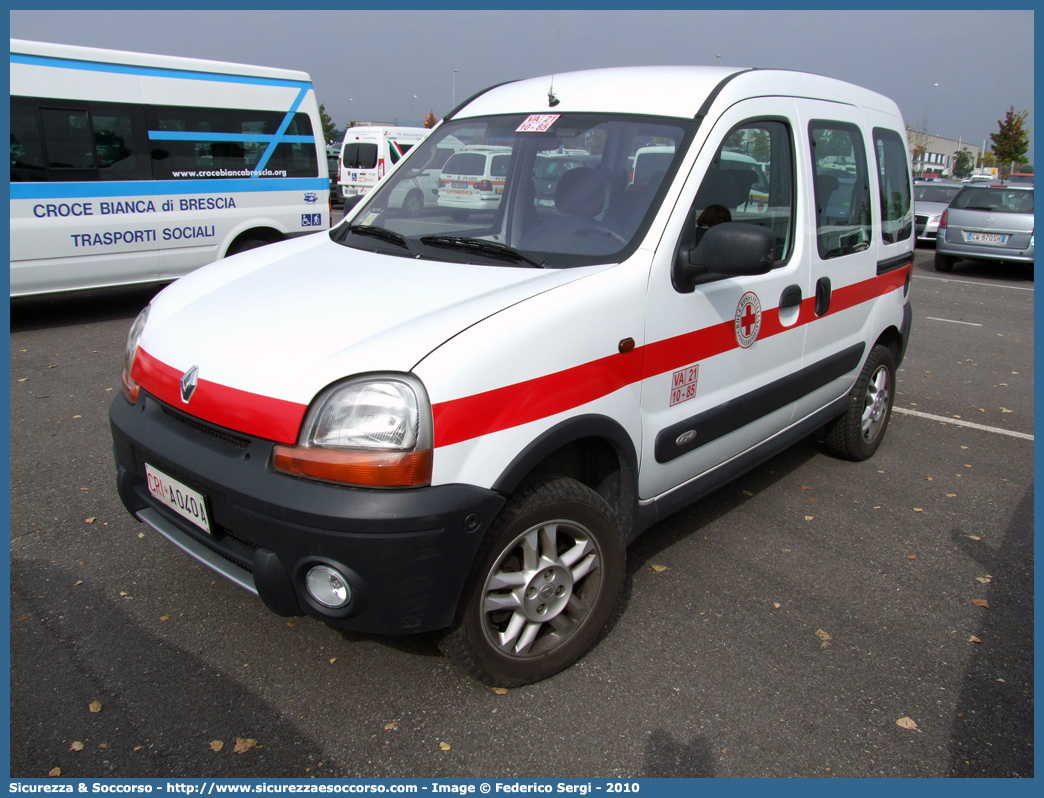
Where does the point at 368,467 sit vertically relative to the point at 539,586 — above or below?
above

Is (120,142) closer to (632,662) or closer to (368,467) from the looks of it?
(368,467)

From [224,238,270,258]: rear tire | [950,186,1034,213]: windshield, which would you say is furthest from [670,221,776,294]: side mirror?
[950,186,1034,213]: windshield

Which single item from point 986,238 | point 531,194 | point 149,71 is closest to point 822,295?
point 531,194

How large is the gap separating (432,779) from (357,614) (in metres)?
0.55

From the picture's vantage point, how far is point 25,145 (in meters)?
7.40

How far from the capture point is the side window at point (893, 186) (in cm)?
439

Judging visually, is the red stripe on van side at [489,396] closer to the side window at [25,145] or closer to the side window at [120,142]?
the side window at [25,145]

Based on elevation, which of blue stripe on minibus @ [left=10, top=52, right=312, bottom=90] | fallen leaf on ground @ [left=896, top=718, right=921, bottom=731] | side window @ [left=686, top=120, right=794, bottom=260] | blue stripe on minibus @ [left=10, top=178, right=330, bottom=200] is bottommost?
fallen leaf on ground @ [left=896, top=718, right=921, bottom=731]

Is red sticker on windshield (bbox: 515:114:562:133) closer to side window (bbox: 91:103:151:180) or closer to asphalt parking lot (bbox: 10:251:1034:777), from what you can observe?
asphalt parking lot (bbox: 10:251:1034:777)

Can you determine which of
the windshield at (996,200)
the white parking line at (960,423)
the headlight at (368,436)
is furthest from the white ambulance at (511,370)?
the windshield at (996,200)

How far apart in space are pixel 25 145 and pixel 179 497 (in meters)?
6.68

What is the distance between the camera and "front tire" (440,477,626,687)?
95.9 inches

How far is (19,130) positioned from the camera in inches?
291

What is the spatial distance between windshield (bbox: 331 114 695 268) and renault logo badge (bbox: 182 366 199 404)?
37.9 inches
